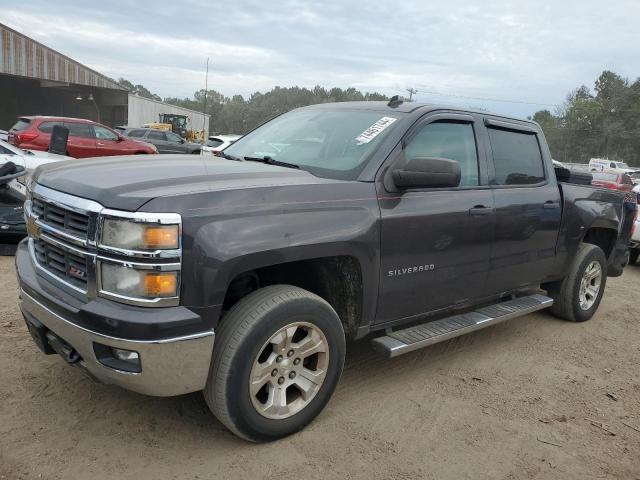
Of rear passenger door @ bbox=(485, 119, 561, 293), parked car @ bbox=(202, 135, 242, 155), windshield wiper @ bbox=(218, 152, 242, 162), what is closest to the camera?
windshield wiper @ bbox=(218, 152, 242, 162)

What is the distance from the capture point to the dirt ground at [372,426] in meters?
2.70

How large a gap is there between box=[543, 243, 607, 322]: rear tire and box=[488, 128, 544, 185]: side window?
112 cm

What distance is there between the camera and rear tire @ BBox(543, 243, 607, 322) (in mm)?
5117

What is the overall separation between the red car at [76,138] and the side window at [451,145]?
43.4 ft

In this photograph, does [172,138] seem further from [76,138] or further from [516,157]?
[516,157]

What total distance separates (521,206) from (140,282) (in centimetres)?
299

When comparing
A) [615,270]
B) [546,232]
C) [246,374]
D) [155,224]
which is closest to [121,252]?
[155,224]

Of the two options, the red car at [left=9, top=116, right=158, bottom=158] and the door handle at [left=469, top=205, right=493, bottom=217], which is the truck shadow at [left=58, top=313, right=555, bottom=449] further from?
the red car at [left=9, top=116, right=158, bottom=158]

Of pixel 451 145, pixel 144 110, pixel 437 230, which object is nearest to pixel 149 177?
pixel 437 230

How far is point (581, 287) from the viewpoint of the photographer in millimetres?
5305

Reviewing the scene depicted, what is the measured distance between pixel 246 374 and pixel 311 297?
530mm

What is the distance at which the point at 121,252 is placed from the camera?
2.38 m

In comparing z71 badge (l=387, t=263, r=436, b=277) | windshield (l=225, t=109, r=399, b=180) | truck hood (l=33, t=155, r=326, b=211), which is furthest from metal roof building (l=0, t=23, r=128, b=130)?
z71 badge (l=387, t=263, r=436, b=277)

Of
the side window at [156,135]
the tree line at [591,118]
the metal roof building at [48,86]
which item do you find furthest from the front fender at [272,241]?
the tree line at [591,118]
